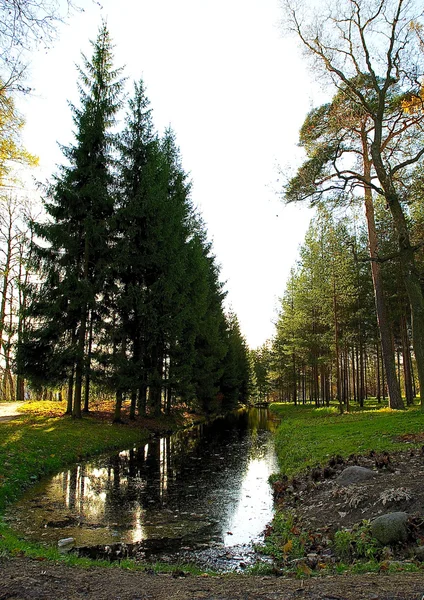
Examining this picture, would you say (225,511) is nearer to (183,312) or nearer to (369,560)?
(369,560)

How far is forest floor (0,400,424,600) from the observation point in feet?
12.3

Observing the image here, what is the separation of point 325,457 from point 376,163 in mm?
11477

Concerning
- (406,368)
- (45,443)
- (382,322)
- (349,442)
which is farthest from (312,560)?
(406,368)

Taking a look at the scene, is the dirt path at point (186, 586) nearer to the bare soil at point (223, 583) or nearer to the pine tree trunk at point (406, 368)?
the bare soil at point (223, 583)

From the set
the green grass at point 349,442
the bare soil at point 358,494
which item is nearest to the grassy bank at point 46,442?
the bare soil at point 358,494

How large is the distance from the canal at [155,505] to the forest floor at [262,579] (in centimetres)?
154

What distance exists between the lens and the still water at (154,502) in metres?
7.41

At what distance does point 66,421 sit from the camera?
18844mm

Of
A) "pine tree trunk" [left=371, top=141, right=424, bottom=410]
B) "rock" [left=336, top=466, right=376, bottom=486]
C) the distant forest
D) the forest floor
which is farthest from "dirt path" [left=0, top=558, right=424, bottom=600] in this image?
the distant forest

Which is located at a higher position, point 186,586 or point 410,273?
point 410,273

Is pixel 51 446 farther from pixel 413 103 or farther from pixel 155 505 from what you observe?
pixel 413 103

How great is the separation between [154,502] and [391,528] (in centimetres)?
558

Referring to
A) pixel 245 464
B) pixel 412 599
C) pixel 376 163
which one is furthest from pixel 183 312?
pixel 412 599

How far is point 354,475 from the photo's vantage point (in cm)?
823
